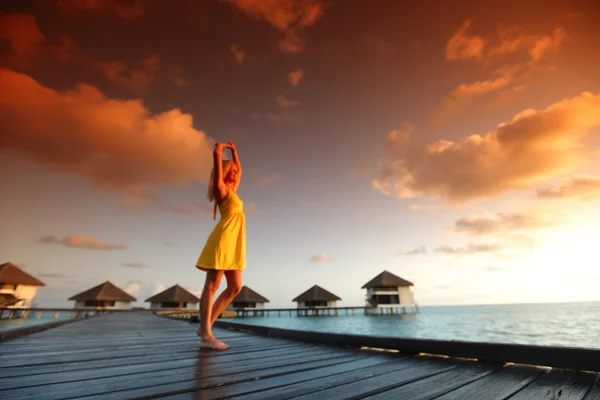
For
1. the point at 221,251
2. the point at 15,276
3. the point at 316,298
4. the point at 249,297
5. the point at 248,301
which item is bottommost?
the point at 248,301

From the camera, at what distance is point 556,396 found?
3.57 feet

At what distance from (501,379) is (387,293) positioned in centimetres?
4330

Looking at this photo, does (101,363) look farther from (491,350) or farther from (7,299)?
(7,299)

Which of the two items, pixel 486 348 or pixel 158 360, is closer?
pixel 486 348

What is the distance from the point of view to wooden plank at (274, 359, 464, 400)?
1.14m

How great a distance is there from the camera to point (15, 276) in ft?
93.2

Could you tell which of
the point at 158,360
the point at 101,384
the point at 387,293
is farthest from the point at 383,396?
the point at 387,293

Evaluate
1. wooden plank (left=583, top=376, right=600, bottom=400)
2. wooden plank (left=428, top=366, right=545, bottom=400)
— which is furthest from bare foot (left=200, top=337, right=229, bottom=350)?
wooden plank (left=583, top=376, right=600, bottom=400)

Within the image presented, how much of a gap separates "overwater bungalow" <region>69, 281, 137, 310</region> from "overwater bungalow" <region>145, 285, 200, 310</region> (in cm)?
293

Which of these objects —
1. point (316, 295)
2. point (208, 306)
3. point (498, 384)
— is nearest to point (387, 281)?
point (316, 295)

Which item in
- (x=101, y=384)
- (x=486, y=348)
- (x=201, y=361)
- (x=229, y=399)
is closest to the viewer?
(x=229, y=399)

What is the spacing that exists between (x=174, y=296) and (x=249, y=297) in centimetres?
995

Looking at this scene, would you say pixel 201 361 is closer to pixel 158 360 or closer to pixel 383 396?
pixel 158 360

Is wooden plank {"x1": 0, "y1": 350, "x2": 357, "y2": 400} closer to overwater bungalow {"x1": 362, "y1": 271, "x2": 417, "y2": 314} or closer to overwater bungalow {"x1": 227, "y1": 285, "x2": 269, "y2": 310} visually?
overwater bungalow {"x1": 227, "y1": 285, "x2": 269, "y2": 310}
